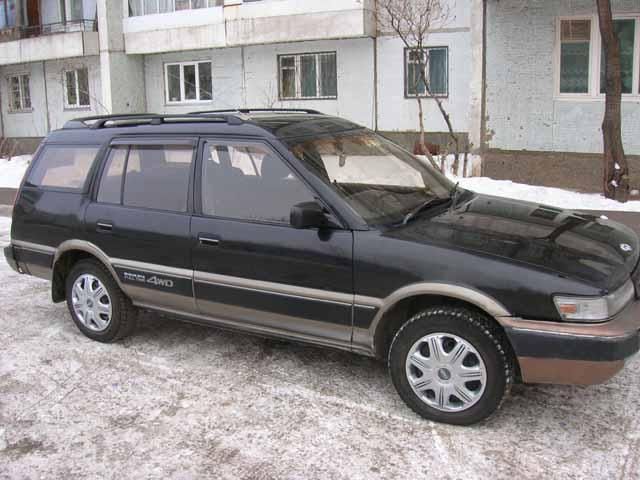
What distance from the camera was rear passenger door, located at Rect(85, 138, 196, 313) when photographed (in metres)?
4.56

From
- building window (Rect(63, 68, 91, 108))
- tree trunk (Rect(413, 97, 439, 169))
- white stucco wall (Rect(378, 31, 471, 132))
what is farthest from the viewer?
building window (Rect(63, 68, 91, 108))

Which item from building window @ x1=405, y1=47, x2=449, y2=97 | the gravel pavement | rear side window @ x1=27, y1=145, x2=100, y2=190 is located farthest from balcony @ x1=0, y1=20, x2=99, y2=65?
the gravel pavement

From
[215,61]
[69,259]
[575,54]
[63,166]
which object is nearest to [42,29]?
[215,61]

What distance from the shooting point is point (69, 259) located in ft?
17.3

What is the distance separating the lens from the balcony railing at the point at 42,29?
21.9m

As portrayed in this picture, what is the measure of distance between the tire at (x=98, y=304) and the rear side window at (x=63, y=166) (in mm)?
651

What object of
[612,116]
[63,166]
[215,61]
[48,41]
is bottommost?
[63,166]

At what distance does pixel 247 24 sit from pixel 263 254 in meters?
14.8

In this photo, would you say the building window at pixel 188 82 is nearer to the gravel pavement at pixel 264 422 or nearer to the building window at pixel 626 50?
the building window at pixel 626 50

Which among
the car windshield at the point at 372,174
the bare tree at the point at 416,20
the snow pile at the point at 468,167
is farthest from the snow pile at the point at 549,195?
the car windshield at the point at 372,174

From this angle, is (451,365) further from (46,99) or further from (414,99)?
(46,99)

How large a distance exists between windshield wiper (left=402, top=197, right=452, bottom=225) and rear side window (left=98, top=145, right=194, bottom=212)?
4.95ft

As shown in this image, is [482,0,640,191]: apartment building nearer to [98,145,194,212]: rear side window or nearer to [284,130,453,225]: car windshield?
[284,130,453,225]: car windshield

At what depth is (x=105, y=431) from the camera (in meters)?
3.80
